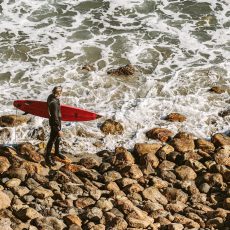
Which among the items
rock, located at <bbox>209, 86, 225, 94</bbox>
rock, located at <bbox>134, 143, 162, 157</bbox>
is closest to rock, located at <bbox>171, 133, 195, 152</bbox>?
rock, located at <bbox>134, 143, 162, 157</bbox>

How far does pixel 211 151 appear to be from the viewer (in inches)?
379

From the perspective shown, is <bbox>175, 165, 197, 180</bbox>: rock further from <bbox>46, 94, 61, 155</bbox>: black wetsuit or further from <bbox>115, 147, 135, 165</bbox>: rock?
<bbox>46, 94, 61, 155</bbox>: black wetsuit

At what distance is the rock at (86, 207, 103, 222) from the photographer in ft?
23.2

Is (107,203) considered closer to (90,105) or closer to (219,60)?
(90,105)

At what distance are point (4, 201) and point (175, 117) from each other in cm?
518

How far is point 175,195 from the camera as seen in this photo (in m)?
7.99

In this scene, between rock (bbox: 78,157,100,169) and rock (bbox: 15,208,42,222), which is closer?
rock (bbox: 15,208,42,222)

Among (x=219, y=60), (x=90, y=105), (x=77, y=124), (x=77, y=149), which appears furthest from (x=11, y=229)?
(x=219, y=60)

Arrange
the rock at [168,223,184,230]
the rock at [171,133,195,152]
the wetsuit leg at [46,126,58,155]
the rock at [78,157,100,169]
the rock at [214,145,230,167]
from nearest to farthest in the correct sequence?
the rock at [168,223,184,230]
the wetsuit leg at [46,126,58,155]
the rock at [78,157,100,169]
the rock at [214,145,230,167]
the rock at [171,133,195,152]

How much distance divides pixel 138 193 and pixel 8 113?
456 centimetres

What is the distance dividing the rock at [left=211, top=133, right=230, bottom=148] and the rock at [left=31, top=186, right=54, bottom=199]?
4.21 metres

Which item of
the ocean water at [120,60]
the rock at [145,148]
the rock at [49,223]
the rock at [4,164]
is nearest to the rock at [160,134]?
the ocean water at [120,60]

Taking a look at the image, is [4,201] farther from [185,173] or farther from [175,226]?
[185,173]

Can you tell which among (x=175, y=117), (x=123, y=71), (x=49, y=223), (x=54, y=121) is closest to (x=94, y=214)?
(x=49, y=223)
